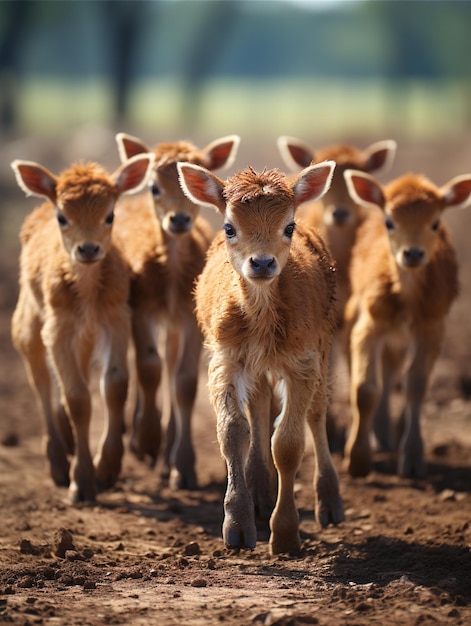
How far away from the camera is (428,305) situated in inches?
441

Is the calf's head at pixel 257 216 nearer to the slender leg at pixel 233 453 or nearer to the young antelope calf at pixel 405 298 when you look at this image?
the slender leg at pixel 233 453

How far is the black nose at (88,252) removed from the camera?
1009 centimetres

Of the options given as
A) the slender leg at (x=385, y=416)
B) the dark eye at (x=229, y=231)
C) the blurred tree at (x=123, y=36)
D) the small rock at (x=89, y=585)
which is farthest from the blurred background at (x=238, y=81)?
the small rock at (x=89, y=585)

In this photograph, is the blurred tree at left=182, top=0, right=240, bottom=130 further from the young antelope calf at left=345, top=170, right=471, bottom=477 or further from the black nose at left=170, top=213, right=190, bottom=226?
the black nose at left=170, top=213, right=190, bottom=226

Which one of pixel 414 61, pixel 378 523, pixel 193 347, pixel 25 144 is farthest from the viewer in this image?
pixel 414 61

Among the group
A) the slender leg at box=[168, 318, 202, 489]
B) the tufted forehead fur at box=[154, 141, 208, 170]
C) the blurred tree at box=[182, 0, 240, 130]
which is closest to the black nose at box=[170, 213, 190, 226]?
the tufted forehead fur at box=[154, 141, 208, 170]

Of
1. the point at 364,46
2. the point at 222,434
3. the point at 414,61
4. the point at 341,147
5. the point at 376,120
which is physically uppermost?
the point at 364,46

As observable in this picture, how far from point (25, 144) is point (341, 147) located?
25147 millimetres

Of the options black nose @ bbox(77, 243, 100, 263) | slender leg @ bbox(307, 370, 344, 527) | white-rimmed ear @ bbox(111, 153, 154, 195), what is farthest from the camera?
white-rimmed ear @ bbox(111, 153, 154, 195)

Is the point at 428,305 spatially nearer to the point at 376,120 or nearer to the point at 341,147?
the point at 341,147

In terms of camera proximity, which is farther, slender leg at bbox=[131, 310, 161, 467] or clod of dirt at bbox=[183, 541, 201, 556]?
slender leg at bbox=[131, 310, 161, 467]

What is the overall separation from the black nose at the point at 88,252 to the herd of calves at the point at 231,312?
1 centimetres

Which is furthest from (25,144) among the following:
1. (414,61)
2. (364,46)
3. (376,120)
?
(364,46)

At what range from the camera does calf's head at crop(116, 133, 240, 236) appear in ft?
35.8
